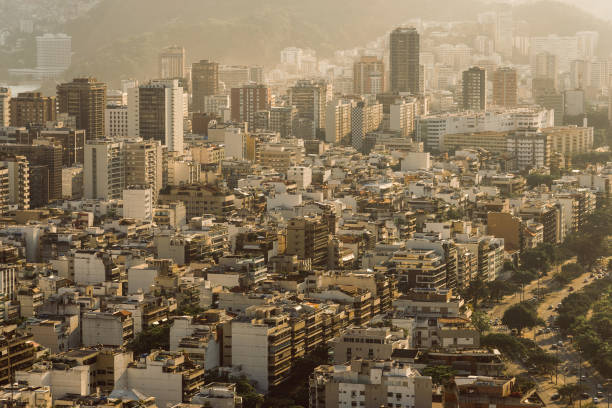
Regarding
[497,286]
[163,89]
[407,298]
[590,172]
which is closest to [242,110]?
[163,89]

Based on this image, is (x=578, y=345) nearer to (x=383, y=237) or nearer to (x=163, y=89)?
(x=383, y=237)

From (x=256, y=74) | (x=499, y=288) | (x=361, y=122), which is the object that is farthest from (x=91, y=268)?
(x=256, y=74)

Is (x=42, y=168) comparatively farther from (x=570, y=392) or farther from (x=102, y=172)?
(x=570, y=392)

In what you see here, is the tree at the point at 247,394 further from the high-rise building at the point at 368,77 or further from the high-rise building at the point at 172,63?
the high-rise building at the point at 172,63

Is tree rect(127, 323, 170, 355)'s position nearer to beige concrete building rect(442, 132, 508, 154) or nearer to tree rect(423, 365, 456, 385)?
tree rect(423, 365, 456, 385)

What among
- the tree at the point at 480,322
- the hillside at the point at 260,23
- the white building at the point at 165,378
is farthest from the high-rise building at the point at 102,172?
the hillside at the point at 260,23

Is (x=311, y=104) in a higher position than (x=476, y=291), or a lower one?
higher
